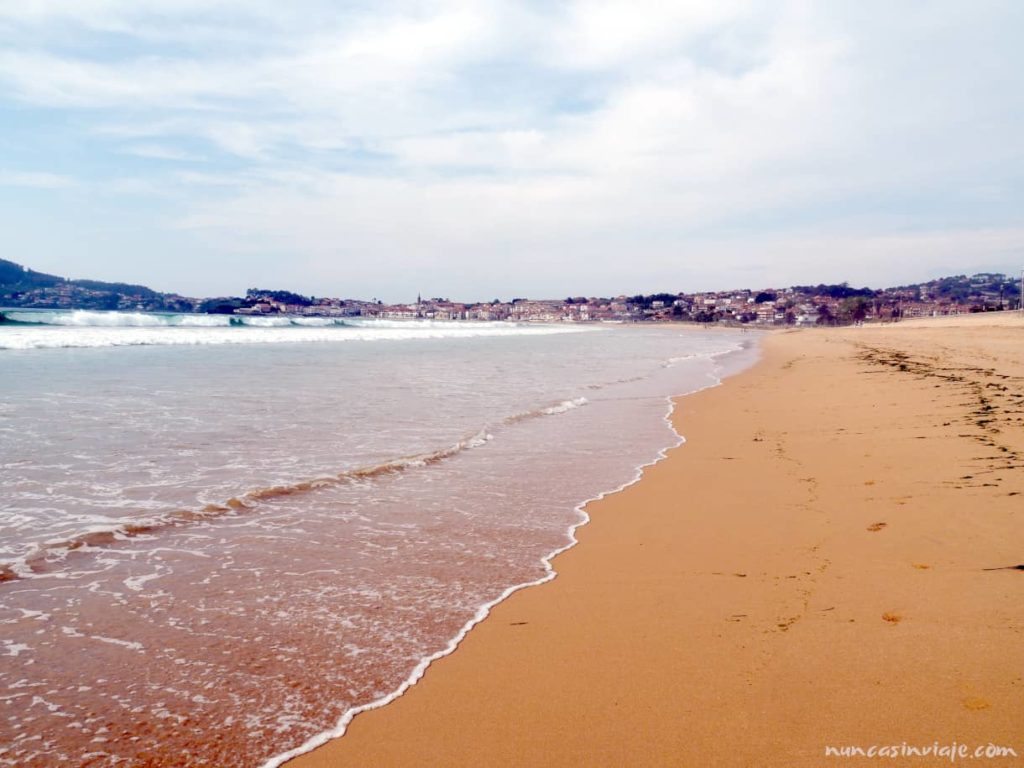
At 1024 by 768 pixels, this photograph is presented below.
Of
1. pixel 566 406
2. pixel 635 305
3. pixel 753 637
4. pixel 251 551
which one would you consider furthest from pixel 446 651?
pixel 635 305

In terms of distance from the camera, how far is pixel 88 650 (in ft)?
9.66

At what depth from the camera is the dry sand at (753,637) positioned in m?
2.20

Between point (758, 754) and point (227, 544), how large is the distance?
11.9 ft

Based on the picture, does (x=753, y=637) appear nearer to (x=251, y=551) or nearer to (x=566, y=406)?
(x=251, y=551)

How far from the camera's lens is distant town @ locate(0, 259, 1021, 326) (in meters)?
91.9

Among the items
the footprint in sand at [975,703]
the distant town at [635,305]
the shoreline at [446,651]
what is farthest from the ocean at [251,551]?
the distant town at [635,305]

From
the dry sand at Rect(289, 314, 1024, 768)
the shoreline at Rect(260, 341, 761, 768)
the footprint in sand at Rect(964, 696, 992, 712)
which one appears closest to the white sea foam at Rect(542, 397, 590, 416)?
the shoreline at Rect(260, 341, 761, 768)

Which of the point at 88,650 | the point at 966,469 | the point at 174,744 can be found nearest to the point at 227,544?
the point at 88,650

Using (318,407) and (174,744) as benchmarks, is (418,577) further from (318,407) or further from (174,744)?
(318,407)

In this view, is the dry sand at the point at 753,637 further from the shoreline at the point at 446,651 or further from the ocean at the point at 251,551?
the ocean at the point at 251,551

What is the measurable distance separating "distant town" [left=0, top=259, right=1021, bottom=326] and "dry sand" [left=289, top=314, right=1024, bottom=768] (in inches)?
3927

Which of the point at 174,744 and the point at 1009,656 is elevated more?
the point at 1009,656

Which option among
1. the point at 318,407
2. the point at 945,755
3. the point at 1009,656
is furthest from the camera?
the point at 318,407

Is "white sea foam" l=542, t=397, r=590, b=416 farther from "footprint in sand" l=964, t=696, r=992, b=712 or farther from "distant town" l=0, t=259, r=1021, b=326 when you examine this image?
"distant town" l=0, t=259, r=1021, b=326
